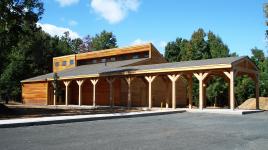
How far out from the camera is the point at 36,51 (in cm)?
5534

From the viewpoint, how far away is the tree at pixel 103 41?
77.3 meters

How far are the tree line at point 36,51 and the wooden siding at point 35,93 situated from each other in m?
4.10

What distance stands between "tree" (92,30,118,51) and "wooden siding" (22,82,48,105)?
36643 millimetres

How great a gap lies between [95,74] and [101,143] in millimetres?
21322

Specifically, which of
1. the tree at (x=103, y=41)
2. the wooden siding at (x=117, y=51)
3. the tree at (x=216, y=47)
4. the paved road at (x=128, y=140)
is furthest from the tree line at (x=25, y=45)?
the tree at (x=216, y=47)

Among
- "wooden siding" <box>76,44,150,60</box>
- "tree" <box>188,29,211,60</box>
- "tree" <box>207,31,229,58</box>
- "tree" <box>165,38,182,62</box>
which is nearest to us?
"wooden siding" <box>76,44,150,60</box>

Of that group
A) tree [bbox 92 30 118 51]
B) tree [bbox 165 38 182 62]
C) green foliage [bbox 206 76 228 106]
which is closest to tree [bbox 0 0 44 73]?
green foliage [bbox 206 76 228 106]

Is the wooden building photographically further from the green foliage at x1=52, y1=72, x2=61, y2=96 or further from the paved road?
the paved road

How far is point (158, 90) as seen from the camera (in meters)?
32.9

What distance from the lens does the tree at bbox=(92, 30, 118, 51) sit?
3044 inches

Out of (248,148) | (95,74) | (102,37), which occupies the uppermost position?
(102,37)

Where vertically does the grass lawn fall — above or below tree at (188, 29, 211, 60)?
below

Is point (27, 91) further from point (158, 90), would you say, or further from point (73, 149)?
point (73, 149)

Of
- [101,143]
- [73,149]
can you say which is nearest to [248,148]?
[101,143]
